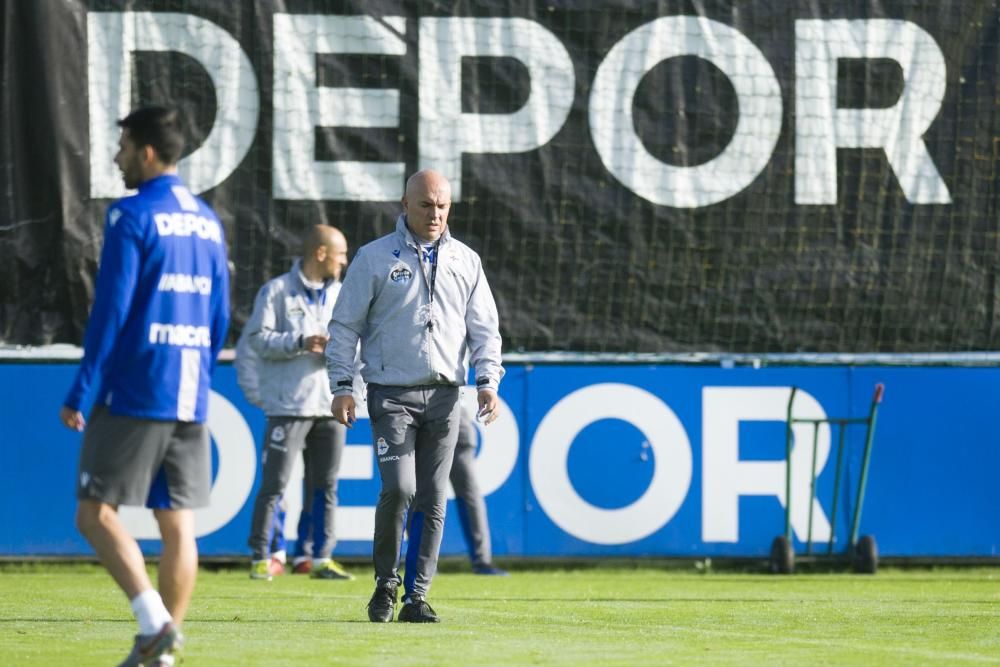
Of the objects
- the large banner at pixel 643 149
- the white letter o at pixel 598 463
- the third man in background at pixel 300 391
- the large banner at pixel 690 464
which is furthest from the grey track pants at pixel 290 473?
the large banner at pixel 643 149

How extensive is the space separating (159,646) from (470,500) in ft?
20.1

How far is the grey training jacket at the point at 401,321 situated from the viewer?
758cm

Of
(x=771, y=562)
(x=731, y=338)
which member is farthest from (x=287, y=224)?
(x=771, y=562)

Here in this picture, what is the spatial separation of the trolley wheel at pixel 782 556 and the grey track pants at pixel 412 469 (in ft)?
15.4

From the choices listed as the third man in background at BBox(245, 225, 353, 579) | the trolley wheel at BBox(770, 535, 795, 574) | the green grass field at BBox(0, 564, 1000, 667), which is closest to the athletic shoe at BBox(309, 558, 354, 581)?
the third man in background at BBox(245, 225, 353, 579)

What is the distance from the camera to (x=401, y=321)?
762cm

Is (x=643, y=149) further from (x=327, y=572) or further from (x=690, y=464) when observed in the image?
(x=327, y=572)

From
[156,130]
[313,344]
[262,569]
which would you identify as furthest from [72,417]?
[262,569]

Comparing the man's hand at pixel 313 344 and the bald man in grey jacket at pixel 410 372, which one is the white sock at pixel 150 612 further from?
the man's hand at pixel 313 344

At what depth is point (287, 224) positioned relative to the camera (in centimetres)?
1263

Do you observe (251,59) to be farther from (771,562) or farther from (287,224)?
(771,562)

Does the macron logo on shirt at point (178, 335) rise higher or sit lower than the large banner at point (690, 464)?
higher

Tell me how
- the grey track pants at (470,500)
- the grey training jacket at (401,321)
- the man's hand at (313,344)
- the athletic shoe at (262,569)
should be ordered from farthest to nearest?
the grey track pants at (470,500) → the athletic shoe at (262,569) → the man's hand at (313,344) → the grey training jacket at (401,321)

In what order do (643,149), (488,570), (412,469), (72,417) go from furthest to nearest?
(643,149) → (488,570) → (412,469) → (72,417)
